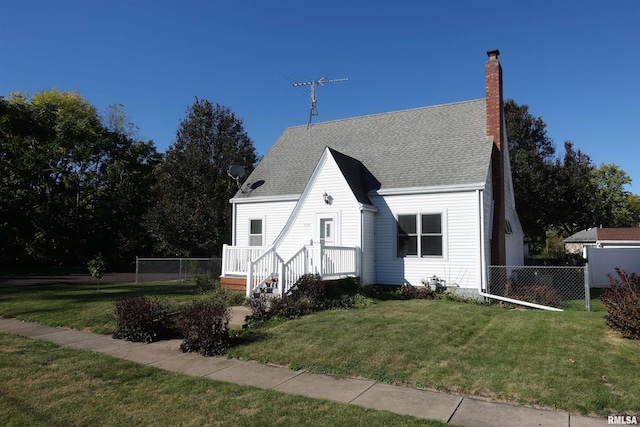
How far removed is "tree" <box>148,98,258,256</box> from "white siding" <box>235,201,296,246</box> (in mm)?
7476

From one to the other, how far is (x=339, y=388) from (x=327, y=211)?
9.57m

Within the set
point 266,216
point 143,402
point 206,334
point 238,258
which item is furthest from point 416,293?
point 143,402

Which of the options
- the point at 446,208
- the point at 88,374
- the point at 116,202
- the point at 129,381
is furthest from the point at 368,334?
the point at 116,202

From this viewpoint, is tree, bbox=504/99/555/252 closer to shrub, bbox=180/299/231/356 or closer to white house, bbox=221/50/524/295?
white house, bbox=221/50/524/295

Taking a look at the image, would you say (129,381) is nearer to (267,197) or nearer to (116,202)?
(267,197)

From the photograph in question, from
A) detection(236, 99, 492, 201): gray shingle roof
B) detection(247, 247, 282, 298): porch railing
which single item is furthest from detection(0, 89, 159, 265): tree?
detection(247, 247, 282, 298): porch railing

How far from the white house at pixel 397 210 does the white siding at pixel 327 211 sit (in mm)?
37

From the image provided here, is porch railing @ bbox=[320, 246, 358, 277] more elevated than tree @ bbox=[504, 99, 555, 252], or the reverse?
tree @ bbox=[504, 99, 555, 252]

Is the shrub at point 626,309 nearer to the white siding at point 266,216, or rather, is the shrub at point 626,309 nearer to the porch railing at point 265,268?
the porch railing at point 265,268

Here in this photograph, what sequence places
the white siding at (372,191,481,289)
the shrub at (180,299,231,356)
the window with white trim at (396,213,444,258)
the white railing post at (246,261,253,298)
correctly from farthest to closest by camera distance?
the window with white trim at (396,213,444,258) < the white siding at (372,191,481,289) < the white railing post at (246,261,253,298) < the shrub at (180,299,231,356)

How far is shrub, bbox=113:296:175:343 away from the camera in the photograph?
29.3ft

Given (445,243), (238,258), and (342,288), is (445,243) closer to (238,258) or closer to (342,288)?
(342,288)

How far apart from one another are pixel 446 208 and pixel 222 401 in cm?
1070

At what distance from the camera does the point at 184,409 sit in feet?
17.0
